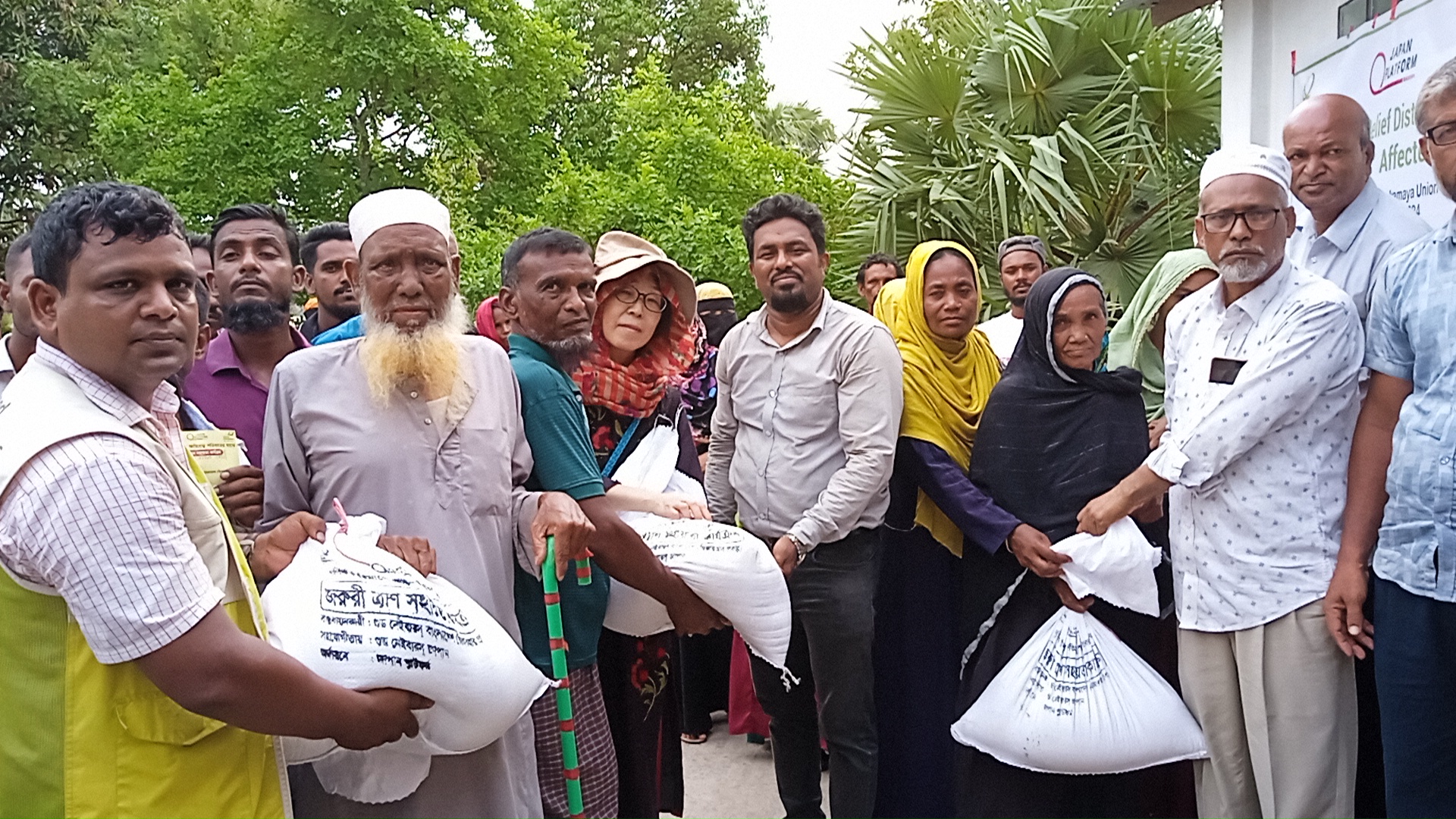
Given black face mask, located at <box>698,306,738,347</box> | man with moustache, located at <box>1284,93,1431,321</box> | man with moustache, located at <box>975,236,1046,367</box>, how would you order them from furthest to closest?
black face mask, located at <box>698,306,738,347</box>, man with moustache, located at <box>975,236,1046,367</box>, man with moustache, located at <box>1284,93,1431,321</box>

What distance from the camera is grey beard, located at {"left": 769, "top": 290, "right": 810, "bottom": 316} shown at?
3621 millimetres

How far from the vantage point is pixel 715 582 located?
8.49 ft

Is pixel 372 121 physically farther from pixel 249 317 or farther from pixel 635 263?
pixel 635 263

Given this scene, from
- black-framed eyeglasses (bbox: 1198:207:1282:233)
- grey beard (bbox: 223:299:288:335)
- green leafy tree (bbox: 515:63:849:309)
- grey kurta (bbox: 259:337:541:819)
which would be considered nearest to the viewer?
grey kurta (bbox: 259:337:541:819)

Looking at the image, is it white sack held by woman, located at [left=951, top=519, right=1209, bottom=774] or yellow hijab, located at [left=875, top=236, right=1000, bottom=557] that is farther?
yellow hijab, located at [left=875, top=236, right=1000, bottom=557]

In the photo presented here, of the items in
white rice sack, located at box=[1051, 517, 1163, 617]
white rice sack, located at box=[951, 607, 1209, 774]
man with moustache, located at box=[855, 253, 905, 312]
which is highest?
man with moustache, located at box=[855, 253, 905, 312]

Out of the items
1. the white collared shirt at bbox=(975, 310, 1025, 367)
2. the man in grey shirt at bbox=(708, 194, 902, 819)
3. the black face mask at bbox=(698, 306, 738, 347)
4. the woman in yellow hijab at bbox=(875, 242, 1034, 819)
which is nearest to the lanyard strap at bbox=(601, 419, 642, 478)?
the man in grey shirt at bbox=(708, 194, 902, 819)

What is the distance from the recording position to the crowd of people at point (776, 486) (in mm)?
1551

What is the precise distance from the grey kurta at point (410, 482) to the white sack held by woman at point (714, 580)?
1.42ft

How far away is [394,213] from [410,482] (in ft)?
2.06

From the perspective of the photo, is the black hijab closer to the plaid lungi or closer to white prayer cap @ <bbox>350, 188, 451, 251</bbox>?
the plaid lungi

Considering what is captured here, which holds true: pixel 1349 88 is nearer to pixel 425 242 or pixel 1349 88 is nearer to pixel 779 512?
pixel 779 512

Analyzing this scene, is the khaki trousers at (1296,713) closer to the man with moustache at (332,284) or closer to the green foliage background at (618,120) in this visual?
the man with moustache at (332,284)

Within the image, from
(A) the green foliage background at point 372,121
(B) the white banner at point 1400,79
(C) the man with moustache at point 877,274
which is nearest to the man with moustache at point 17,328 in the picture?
(B) the white banner at point 1400,79
